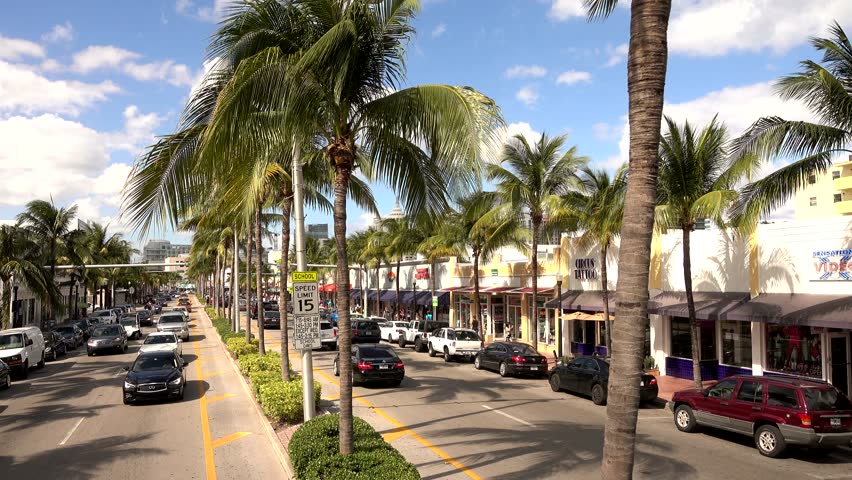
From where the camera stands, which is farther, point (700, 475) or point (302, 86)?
point (700, 475)

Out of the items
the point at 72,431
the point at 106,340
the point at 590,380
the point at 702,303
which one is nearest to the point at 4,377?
the point at 72,431

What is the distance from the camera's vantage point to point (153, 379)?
17.4 metres

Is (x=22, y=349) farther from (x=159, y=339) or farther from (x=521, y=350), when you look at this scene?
(x=521, y=350)

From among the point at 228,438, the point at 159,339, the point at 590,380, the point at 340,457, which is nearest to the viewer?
the point at 340,457

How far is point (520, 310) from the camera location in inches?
1442

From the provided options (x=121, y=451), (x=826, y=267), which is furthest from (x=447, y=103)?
(x=826, y=267)

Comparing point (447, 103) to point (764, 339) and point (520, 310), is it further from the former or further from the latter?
point (520, 310)

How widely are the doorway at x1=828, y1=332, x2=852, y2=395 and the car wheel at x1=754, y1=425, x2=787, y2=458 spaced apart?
7.36m

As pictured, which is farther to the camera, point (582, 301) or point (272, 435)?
point (582, 301)

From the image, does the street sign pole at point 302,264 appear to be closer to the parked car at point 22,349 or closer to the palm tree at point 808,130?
the palm tree at point 808,130

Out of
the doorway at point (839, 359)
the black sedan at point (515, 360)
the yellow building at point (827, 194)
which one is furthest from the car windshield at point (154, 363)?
the yellow building at point (827, 194)

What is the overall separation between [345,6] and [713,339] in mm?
20174

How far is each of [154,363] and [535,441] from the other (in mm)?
11977

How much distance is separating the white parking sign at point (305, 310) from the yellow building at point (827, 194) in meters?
52.8
